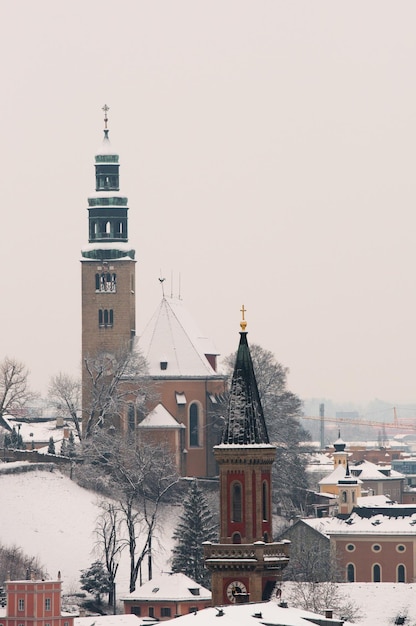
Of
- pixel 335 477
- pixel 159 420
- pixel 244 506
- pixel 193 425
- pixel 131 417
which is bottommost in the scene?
pixel 244 506

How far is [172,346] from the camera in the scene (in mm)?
161375

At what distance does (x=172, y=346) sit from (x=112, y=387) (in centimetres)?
540

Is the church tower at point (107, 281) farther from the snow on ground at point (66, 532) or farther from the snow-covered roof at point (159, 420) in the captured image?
the snow on ground at point (66, 532)

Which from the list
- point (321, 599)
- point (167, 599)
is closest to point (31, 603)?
point (167, 599)

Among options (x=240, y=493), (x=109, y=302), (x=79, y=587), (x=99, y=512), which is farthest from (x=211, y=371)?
(x=240, y=493)

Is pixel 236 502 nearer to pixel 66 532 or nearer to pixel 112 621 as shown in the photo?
pixel 112 621

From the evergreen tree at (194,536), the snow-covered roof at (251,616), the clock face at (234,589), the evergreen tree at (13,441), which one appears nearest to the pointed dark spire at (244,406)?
the clock face at (234,589)

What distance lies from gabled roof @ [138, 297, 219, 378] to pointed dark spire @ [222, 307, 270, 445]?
2645 inches

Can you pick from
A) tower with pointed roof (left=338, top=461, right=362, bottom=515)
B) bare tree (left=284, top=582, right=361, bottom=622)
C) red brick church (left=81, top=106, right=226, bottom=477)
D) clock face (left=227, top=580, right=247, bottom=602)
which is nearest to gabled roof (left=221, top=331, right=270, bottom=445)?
clock face (left=227, top=580, right=247, bottom=602)

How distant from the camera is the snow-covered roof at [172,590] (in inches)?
5012

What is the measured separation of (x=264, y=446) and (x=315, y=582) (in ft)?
116

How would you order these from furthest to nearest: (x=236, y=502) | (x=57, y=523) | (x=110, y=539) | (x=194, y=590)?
1. (x=57, y=523)
2. (x=110, y=539)
3. (x=194, y=590)
4. (x=236, y=502)

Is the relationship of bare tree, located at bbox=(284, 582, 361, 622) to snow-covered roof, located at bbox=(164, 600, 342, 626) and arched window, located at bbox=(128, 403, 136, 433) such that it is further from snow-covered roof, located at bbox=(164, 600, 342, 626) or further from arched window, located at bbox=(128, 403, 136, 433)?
arched window, located at bbox=(128, 403, 136, 433)

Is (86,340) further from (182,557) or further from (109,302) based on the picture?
(182,557)
